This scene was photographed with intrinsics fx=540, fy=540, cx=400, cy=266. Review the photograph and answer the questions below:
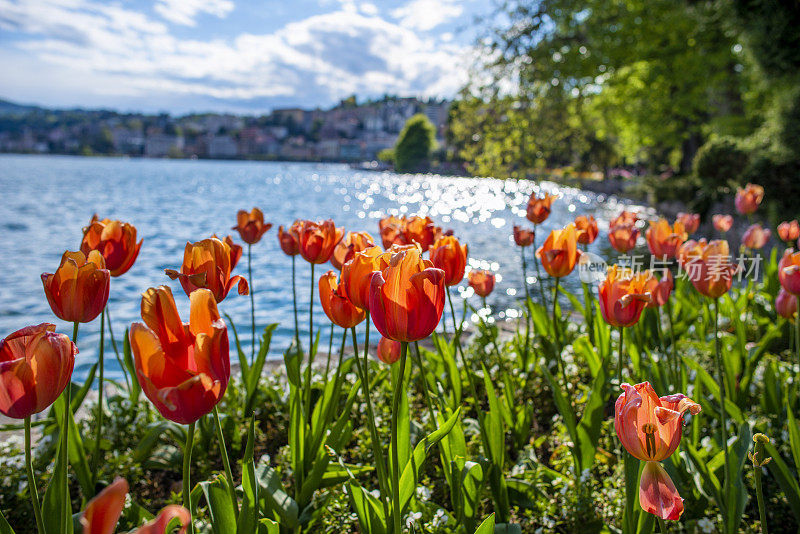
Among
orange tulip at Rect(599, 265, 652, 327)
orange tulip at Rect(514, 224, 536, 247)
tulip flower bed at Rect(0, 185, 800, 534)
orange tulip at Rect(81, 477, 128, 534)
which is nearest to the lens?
orange tulip at Rect(81, 477, 128, 534)

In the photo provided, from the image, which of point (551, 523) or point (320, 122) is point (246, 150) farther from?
point (551, 523)

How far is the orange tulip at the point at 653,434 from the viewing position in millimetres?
1001

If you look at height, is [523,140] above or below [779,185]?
above

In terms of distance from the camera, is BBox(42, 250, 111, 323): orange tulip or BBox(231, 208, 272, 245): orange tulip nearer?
BBox(42, 250, 111, 323): orange tulip

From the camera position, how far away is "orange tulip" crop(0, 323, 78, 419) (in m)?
0.91

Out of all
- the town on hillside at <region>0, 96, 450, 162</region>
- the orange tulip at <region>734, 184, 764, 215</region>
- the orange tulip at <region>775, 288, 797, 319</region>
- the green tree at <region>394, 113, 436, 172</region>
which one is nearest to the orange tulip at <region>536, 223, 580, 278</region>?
the orange tulip at <region>775, 288, 797, 319</region>

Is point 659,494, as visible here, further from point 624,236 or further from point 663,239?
point 624,236

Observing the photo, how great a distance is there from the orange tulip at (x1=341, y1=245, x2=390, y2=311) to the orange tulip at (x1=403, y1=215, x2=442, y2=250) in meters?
0.66

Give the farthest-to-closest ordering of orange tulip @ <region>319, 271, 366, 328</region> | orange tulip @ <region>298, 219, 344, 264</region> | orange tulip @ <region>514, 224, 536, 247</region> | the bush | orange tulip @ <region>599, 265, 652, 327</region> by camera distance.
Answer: the bush < orange tulip @ <region>514, 224, 536, 247</region> < orange tulip @ <region>298, 219, 344, 264</region> < orange tulip @ <region>599, 265, 652, 327</region> < orange tulip @ <region>319, 271, 366, 328</region>

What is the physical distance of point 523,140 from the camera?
30.9 feet

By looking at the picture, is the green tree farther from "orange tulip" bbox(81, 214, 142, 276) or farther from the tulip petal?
the tulip petal

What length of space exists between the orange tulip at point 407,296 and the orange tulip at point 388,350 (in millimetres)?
569

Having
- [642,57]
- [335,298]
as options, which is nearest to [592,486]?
[335,298]

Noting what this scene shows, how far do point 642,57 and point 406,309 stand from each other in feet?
56.0
